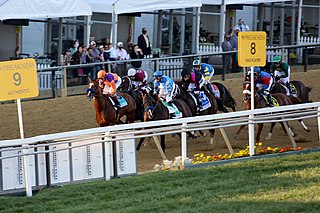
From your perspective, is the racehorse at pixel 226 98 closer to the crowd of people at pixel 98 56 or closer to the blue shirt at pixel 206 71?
the blue shirt at pixel 206 71

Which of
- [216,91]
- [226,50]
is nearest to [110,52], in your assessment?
[216,91]

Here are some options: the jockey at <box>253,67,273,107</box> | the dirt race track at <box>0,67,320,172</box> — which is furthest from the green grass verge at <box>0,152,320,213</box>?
the jockey at <box>253,67,273,107</box>

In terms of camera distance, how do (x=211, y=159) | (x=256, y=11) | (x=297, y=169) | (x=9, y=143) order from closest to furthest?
(x=9, y=143), (x=297, y=169), (x=211, y=159), (x=256, y=11)

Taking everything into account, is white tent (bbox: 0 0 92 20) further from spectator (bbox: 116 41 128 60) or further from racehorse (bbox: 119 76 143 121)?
racehorse (bbox: 119 76 143 121)

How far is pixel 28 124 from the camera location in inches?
907

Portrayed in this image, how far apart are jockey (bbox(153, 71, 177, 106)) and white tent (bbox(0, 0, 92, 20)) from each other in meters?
4.92

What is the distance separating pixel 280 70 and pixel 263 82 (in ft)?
5.66

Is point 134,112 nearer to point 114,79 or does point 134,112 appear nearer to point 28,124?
point 114,79

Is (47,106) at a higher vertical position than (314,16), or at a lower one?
lower

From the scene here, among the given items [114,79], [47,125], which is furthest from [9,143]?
[47,125]

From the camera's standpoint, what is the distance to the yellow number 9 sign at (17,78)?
1312cm

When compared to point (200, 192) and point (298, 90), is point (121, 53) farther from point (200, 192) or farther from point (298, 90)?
point (200, 192)

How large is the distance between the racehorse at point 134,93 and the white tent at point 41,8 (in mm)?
3310

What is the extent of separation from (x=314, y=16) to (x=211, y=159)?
72.4 feet
